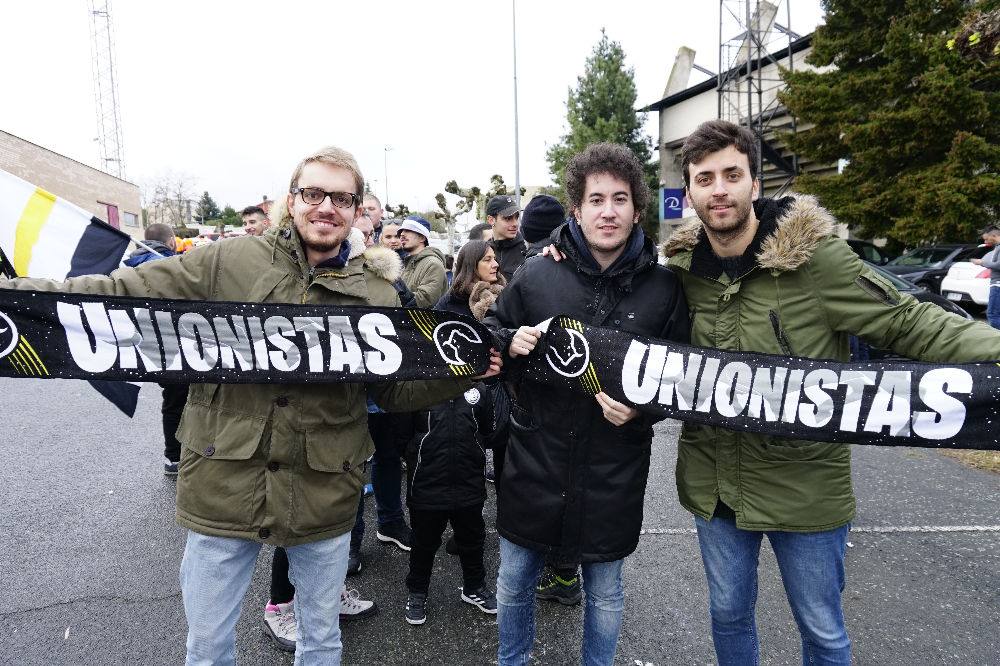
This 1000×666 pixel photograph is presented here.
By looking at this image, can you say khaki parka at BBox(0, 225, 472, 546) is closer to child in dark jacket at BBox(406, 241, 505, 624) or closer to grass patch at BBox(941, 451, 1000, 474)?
child in dark jacket at BBox(406, 241, 505, 624)

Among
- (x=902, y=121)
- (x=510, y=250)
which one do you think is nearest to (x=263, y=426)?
(x=510, y=250)

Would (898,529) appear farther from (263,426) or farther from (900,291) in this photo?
(263,426)

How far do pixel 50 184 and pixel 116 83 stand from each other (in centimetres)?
2975

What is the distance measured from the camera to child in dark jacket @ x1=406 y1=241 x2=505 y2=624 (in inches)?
122

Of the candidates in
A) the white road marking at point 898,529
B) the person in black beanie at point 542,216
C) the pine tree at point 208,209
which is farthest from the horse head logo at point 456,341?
the pine tree at point 208,209

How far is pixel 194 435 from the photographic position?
2.01 metres

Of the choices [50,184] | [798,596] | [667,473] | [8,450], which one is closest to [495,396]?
[798,596]

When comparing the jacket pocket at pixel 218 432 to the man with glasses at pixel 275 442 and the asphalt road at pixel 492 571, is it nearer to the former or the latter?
the man with glasses at pixel 275 442

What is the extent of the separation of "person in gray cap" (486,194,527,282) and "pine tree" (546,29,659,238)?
29016mm

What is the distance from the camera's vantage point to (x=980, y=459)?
5.32 metres

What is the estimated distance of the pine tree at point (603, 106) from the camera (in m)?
33.6

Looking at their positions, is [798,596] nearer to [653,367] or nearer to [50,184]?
[653,367]

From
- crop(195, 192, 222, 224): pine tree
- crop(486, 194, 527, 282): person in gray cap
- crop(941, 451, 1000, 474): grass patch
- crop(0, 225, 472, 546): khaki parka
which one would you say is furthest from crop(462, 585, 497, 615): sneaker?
crop(195, 192, 222, 224): pine tree

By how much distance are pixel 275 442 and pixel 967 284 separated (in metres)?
15.2
